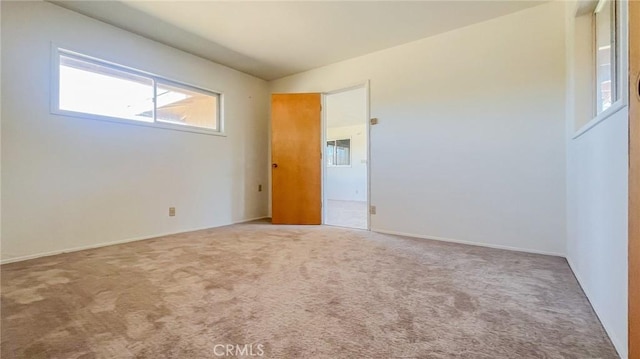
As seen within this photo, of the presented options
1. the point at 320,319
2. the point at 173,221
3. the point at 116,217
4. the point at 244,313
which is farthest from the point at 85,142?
the point at 320,319

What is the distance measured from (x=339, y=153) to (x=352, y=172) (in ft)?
2.78

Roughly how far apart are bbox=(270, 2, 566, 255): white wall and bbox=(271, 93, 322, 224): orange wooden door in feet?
3.13

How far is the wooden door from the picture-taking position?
0.87 m

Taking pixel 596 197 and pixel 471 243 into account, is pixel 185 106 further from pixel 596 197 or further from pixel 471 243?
pixel 596 197

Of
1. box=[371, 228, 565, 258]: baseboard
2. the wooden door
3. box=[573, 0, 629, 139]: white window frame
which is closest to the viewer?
the wooden door

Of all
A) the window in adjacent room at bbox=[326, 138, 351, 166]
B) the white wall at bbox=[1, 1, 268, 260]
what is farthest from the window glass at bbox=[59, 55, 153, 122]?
the window in adjacent room at bbox=[326, 138, 351, 166]

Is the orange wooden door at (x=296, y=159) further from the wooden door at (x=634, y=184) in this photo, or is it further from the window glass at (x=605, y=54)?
the wooden door at (x=634, y=184)

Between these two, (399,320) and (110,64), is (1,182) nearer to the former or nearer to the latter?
(110,64)

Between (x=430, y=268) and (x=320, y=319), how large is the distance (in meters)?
1.22

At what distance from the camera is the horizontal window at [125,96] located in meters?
2.86

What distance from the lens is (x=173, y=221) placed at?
12.0ft

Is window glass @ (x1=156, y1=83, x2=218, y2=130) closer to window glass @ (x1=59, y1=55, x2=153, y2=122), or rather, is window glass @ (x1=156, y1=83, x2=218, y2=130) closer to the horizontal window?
the horizontal window

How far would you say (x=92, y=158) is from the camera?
9.66ft

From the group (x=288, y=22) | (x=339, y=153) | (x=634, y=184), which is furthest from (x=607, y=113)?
(x=339, y=153)
